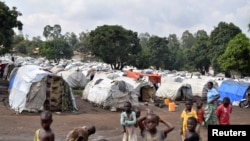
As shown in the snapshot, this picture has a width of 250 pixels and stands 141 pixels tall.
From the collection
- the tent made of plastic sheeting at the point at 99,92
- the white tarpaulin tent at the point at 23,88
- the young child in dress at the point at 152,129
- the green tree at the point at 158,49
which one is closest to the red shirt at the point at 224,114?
the young child in dress at the point at 152,129

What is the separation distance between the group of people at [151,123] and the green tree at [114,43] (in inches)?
1462

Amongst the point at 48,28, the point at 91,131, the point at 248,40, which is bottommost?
the point at 91,131

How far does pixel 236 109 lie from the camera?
22.8 meters

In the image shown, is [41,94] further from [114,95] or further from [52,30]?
[52,30]

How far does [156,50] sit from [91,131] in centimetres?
6816

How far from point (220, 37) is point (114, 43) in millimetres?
15665

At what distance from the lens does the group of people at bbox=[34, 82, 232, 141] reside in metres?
5.18

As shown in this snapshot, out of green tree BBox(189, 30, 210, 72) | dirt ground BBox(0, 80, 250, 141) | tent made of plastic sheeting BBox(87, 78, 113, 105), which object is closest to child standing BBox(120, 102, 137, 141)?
dirt ground BBox(0, 80, 250, 141)

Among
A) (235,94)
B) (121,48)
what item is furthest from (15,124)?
(121,48)

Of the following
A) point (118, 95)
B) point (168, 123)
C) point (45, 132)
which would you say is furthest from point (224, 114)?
point (118, 95)

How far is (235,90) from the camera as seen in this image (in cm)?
2466

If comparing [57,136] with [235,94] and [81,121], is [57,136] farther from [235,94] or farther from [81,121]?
[235,94]

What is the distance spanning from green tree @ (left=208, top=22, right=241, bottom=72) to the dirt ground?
3348 centimetres

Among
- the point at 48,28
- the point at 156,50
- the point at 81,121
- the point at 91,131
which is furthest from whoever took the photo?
the point at 48,28
